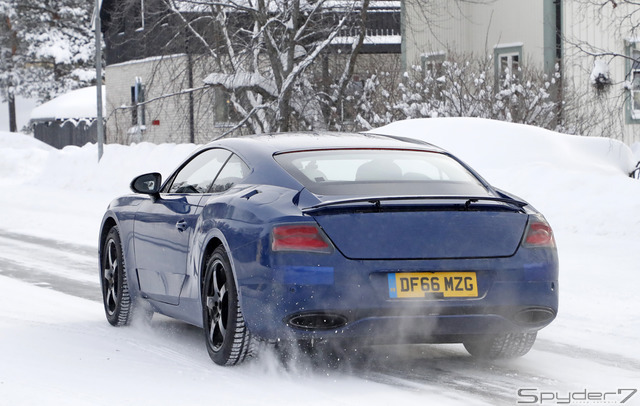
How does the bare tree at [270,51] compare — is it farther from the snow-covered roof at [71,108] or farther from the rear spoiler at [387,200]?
the snow-covered roof at [71,108]

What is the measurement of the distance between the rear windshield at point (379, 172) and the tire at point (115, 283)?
1934mm

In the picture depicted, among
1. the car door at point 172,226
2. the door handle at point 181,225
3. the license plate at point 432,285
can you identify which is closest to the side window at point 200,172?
the car door at point 172,226

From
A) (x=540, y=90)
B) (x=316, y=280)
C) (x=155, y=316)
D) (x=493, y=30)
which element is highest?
(x=493, y=30)

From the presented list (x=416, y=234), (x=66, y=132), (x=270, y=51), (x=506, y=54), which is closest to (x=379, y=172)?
(x=416, y=234)

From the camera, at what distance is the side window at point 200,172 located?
7.37 meters

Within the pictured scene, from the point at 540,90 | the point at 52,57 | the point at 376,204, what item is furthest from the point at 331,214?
the point at 52,57

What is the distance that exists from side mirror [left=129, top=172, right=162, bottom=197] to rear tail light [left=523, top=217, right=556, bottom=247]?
8.46 feet

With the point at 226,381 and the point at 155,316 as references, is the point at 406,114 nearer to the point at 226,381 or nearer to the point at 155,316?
the point at 155,316

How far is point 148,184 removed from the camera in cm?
794

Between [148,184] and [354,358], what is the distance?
6.43ft

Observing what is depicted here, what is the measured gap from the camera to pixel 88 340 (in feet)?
25.1

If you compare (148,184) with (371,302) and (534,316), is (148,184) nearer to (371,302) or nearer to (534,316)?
(371,302)

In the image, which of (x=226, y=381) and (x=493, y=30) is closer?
(x=226, y=381)

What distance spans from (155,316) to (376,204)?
10.4 ft
